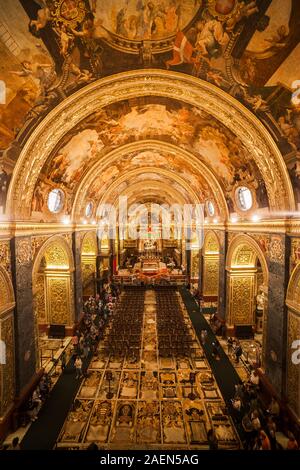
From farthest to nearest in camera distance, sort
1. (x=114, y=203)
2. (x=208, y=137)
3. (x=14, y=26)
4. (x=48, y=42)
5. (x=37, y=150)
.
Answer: (x=114, y=203) < (x=208, y=137) < (x=37, y=150) < (x=48, y=42) < (x=14, y=26)

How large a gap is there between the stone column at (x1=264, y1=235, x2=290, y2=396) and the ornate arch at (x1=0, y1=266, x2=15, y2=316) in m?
9.66

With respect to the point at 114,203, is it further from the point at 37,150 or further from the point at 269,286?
the point at 269,286

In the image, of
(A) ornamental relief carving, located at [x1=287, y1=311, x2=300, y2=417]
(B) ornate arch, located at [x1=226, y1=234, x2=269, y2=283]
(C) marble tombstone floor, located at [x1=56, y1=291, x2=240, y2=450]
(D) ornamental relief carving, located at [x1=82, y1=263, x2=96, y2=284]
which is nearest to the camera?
(C) marble tombstone floor, located at [x1=56, y1=291, x2=240, y2=450]

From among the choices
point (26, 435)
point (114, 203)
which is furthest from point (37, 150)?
point (114, 203)

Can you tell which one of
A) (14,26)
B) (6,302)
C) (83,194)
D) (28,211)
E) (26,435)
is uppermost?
(14,26)

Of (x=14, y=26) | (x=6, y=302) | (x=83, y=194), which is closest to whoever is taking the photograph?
(x=14, y=26)

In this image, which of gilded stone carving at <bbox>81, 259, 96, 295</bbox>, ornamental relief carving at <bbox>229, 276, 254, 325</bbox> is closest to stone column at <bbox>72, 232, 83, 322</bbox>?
gilded stone carving at <bbox>81, 259, 96, 295</bbox>

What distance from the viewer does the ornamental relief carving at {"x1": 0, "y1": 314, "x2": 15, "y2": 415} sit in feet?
27.0

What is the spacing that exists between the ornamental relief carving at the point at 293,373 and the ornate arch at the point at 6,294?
9.79 metres

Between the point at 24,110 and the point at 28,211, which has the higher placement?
the point at 24,110

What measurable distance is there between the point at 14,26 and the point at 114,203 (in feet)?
74.5

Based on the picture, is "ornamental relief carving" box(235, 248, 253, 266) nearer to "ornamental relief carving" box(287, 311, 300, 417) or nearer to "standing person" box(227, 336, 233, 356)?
"standing person" box(227, 336, 233, 356)

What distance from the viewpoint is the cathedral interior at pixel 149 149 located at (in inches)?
254

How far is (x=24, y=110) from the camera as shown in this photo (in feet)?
25.5
